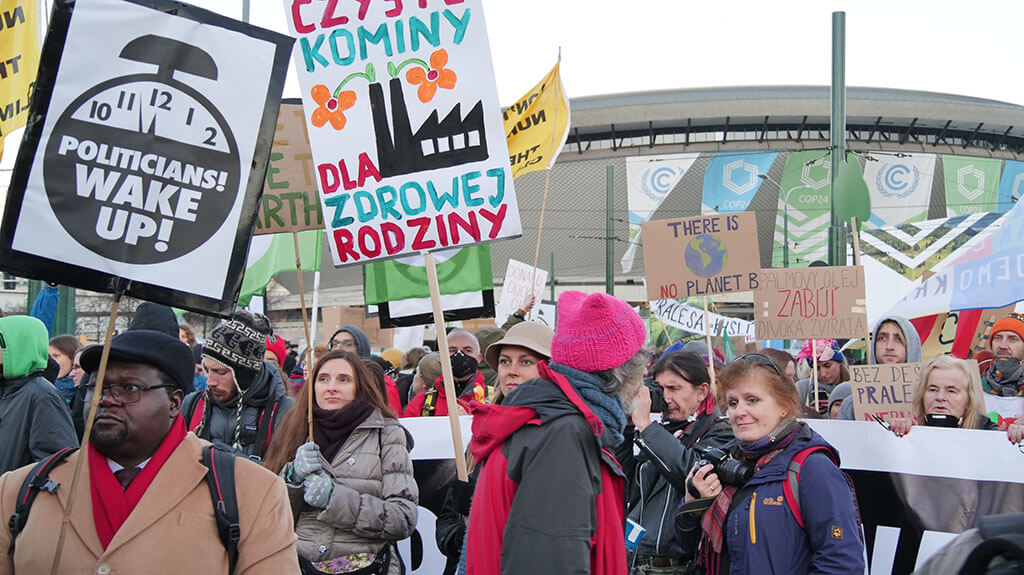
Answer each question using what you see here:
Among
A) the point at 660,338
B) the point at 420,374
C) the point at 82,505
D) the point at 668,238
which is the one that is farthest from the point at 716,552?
the point at 660,338

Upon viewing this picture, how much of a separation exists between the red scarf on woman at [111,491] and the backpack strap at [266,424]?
1.86 meters

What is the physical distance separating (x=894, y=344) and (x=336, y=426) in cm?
375

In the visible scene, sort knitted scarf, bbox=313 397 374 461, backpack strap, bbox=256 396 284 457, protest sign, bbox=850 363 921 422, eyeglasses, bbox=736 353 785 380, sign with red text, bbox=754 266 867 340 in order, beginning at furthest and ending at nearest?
sign with red text, bbox=754 266 867 340, protest sign, bbox=850 363 921 422, backpack strap, bbox=256 396 284 457, knitted scarf, bbox=313 397 374 461, eyeglasses, bbox=736 353 785 380

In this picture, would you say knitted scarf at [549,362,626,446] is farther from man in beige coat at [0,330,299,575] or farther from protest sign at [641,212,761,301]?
protest sign at [641,212,761,301]

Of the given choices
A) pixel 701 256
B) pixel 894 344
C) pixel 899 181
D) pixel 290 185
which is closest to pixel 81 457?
pixel 290 185

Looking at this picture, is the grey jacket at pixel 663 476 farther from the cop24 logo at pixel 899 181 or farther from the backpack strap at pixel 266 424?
the cop24 logo at pixel 899 181

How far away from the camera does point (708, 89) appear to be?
6047 cm

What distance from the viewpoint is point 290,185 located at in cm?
428

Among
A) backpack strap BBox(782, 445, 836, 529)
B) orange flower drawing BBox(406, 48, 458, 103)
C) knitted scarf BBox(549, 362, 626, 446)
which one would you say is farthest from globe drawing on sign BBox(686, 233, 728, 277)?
knitted scarf BBox(549, 362, 626, 446)

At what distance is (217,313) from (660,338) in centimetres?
2132

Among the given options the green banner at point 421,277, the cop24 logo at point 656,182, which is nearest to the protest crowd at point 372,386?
the green banner at point 421,277

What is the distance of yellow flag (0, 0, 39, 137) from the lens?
16.7 ft

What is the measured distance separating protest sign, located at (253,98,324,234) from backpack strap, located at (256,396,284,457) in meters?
0.85

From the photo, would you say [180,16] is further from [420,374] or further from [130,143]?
[420,374]
